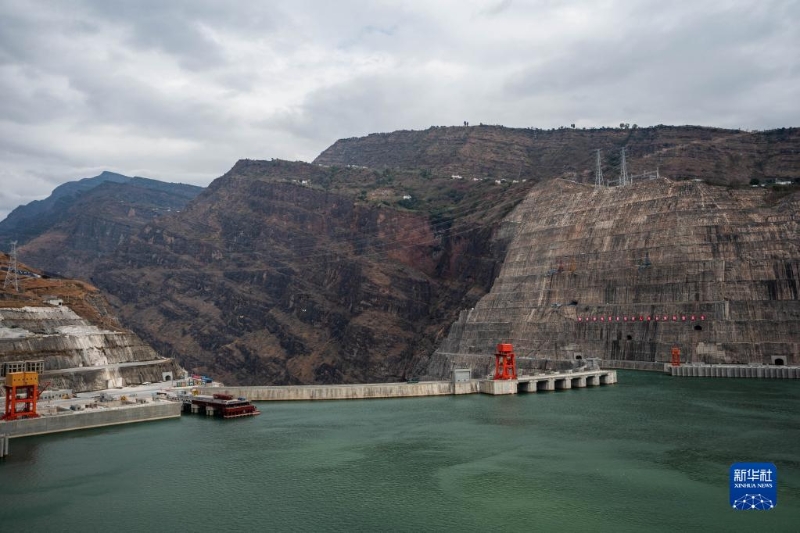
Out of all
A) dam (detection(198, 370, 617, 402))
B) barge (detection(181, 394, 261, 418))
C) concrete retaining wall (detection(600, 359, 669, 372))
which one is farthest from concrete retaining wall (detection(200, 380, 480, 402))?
concrete retaining wall (detection(600, 359, 669, 372))

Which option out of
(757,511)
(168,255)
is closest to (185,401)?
(757,511)

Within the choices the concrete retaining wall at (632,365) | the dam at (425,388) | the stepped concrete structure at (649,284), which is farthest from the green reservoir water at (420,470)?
the concrete retaining wall at (632,365)

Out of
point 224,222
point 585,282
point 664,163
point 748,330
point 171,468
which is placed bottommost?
point 171,468

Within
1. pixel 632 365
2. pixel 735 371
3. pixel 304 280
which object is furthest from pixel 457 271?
pixel 735 371

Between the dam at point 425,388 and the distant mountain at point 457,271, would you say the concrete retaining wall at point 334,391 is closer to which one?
the dam at point 425,388

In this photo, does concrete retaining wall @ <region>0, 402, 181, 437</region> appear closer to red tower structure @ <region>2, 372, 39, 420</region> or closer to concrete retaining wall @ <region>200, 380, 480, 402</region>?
red tower structure @ <region>2, 372, 39, 420</region>

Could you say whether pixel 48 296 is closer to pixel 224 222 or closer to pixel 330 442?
pixel 330 442
